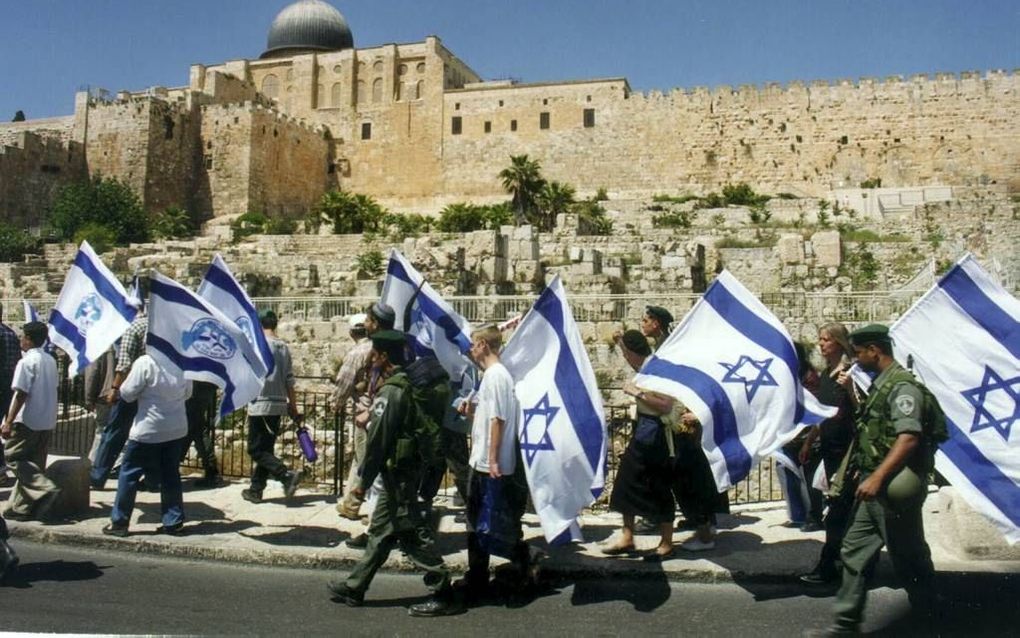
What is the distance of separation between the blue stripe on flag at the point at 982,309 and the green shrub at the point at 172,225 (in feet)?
131

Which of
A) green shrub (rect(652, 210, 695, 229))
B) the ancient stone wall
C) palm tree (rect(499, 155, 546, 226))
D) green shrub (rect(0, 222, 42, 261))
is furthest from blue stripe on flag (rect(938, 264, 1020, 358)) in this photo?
the ancient stone wall

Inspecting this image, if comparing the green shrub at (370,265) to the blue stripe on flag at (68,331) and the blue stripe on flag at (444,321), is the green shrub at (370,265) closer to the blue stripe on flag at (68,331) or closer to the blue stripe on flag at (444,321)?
the blue stripe on flag at (68,331)

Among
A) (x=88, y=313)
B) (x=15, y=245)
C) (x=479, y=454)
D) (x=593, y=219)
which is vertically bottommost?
(x=479, y=454)

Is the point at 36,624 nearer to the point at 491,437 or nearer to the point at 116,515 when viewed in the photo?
the point at 116,515

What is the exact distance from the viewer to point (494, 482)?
5.22 metres

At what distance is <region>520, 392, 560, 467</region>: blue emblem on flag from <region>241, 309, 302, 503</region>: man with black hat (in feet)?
8.63

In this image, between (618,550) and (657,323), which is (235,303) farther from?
(618,550)

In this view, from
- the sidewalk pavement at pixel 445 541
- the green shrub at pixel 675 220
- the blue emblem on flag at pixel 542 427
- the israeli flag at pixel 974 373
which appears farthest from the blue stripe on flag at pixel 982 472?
the green shrub at pixel 675 220

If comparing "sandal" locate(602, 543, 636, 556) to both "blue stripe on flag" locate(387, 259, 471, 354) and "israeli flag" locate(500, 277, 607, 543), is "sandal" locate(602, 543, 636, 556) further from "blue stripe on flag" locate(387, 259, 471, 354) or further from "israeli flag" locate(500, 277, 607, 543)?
"blue stripe on flag" locate(387, 259, 471, 354)

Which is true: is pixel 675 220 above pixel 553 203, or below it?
below

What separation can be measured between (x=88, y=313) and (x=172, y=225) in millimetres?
36627

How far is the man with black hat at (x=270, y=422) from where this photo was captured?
23.9 ft

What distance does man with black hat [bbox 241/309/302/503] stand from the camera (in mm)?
7289

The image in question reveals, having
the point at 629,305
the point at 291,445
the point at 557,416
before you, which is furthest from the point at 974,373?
the point at 629,305
